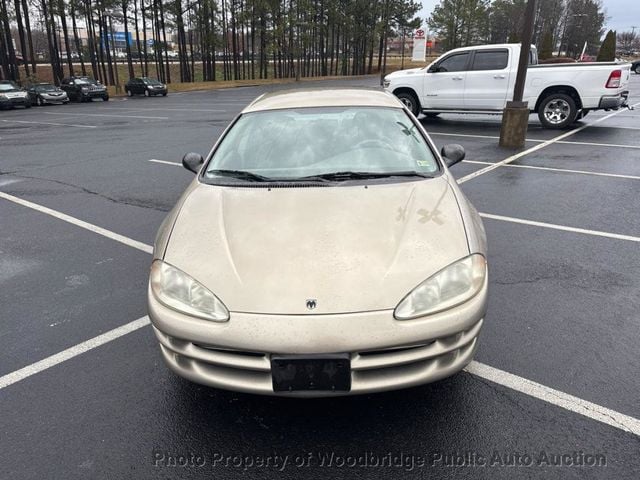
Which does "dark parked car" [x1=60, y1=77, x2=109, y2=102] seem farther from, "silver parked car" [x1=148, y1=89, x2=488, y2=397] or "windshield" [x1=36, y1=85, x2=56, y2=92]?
"silver parked car" [x1=148, y1=89, x2=488, y2=397]

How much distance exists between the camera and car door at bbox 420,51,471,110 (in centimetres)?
1249

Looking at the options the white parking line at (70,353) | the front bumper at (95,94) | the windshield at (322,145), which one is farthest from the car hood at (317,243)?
the front bumper at (95,94)

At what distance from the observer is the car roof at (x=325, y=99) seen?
3.97 metres

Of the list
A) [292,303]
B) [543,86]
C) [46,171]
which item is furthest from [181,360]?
[543,86]

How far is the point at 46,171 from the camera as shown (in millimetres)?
8906

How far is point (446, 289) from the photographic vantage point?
2.30 meters

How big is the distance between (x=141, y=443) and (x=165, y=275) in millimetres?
831

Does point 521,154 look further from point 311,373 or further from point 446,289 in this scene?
point 311,373

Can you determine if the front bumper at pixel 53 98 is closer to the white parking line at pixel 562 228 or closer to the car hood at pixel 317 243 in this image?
the white parking line at pixel 562 228

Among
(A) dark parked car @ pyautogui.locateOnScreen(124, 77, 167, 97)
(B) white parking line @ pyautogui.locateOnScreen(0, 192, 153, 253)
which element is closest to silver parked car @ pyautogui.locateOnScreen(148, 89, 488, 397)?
(B) white parking line @ pyautogui.locateOnScreen(0, 192, 153, 253)

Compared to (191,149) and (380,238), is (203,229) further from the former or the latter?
(191,149)

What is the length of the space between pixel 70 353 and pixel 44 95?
31.0 metres

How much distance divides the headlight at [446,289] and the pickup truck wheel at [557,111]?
1101cm

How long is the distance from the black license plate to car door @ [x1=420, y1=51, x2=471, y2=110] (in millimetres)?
11836
